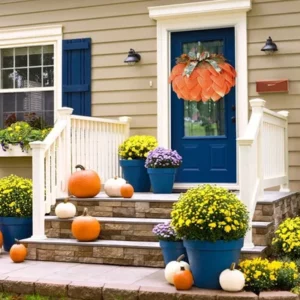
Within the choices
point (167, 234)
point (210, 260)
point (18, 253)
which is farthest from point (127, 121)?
point (210, 260)

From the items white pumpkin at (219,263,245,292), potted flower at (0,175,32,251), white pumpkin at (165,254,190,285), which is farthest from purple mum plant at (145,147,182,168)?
white pumpkin at (219,263,245,292)

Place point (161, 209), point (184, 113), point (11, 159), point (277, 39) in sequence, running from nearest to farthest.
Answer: point (161, 209)
point (277, 39)
point (184, 113)
point (11, 159)

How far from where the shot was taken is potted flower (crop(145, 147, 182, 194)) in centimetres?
635

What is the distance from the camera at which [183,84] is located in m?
7.00

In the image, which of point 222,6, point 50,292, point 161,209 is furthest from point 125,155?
point 50,292

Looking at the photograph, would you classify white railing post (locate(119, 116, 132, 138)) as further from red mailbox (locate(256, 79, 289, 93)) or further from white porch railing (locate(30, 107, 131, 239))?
red mailbox (locate(256, 79, 289, 93))

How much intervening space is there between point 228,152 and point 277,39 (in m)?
1.48

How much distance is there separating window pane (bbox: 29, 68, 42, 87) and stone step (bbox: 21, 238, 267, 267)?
9.64ft

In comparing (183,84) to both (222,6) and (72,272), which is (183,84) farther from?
(72,272)

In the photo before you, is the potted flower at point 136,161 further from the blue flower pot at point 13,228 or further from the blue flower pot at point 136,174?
the blue flower pot at point 13,228

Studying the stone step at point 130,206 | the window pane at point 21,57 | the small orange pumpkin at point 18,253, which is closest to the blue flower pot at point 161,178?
the stone step at point 130,206

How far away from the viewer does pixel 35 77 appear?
25.8ft

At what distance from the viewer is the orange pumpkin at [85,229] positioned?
17.7 feet

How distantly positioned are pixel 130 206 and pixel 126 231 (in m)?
0.36
